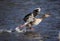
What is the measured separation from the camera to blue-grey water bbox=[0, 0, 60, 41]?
10.8 feet

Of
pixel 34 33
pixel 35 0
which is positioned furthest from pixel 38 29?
pixel 35 0

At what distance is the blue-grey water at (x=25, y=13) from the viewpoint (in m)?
3.30

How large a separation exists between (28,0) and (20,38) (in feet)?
5.41

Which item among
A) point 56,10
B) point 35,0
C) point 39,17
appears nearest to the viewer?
point 39,17

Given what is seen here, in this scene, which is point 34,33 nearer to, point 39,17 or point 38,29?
point 38,29

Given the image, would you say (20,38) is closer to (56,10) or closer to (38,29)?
(38,29)

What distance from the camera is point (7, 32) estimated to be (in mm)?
3404

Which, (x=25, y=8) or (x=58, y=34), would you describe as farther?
(x=25, y=8)

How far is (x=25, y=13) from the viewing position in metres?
4.04

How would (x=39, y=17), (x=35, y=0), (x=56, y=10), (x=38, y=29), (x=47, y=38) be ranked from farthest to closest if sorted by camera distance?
(x=35, y=0) < (x=56, y=10) < (x=39, y=17) < (x=38, y=29) < (x=47, y=38)

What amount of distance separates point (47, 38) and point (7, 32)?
458 mm

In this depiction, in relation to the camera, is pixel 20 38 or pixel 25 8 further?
pixel 25 8

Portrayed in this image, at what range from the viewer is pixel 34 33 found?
3396 mm

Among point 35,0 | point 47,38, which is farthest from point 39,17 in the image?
point 35,0
